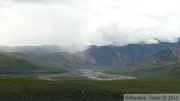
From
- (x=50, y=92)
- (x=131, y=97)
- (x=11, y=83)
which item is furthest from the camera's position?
(x=11, y=83)

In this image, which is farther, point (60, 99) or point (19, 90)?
point (19, 90)

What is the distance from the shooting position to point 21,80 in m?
144

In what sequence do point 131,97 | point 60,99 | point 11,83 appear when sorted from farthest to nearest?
point 11,83
point 60,99
point 131,97

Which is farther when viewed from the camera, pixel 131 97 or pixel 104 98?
pixel 104 98

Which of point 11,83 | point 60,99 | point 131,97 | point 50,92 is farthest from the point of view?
point 11,83

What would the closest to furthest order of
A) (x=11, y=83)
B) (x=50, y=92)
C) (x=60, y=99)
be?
(x=60, y=99) → (x=50, y=92) → (x=11, y=83)

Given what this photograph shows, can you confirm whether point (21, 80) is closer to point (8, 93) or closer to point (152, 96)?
point (8, 93)

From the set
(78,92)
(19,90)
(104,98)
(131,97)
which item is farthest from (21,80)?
(131,97)

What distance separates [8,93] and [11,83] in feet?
60.5

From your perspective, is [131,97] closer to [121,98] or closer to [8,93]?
[121,98]

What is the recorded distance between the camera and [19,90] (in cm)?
12362

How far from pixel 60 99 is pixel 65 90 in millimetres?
11012

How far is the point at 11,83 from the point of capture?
137 metres

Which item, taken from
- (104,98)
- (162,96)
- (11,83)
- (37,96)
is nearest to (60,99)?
(37,96)
